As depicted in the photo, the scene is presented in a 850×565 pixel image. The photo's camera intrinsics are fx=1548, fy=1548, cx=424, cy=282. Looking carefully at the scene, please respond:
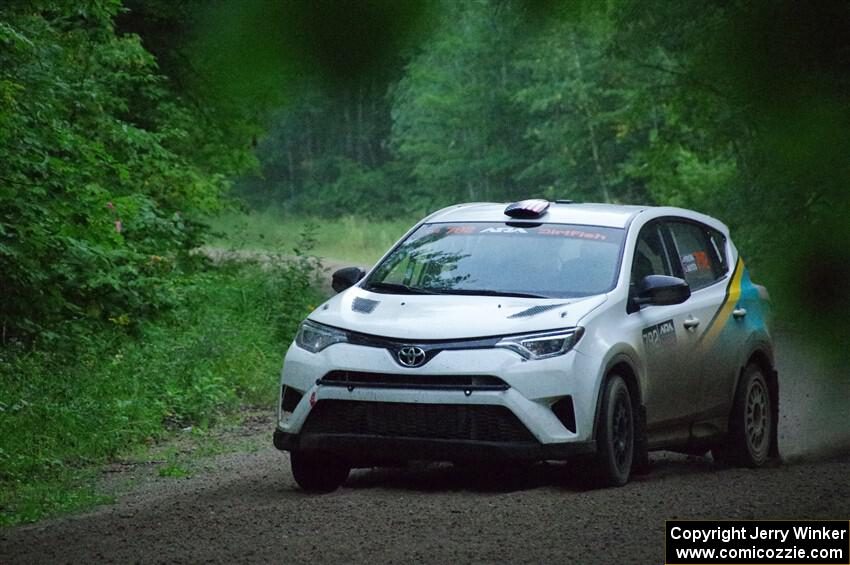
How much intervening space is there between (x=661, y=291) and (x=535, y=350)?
107 cm

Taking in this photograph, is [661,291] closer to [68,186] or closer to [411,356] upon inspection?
[411,356]

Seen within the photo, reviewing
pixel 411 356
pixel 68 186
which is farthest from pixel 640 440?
pixel 68 186

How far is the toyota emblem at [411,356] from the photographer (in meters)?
8.27

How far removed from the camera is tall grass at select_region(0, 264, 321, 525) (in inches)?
414

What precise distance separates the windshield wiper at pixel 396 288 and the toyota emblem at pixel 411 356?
→ 874mm

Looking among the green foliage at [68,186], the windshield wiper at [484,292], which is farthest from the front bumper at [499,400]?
the green foliage at [68,186]

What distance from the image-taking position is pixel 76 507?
9.03 meters

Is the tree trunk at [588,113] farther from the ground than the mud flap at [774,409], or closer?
farther from the ground

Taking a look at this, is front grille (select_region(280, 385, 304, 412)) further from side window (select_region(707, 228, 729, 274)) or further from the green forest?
the green forest

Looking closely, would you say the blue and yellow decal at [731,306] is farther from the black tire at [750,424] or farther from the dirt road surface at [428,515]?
the dirt road surface at [428,515]

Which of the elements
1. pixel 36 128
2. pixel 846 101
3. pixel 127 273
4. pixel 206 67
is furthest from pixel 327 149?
pixel 127 273

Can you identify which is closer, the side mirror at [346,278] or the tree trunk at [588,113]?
the tree trunk at [588,113]

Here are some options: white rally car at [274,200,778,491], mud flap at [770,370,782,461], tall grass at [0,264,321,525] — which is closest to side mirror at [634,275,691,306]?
white rally car at [274,200,778,491]

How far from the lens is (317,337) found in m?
8.77
